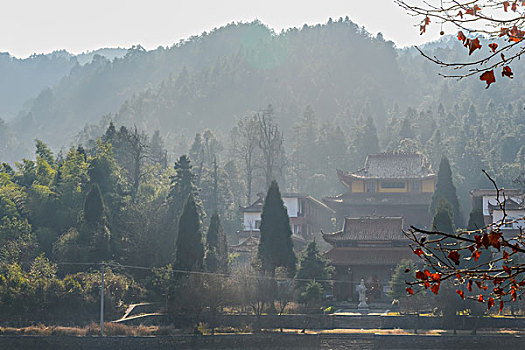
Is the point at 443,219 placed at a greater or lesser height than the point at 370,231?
greater

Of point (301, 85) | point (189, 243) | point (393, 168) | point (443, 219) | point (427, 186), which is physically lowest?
point (189, 243)

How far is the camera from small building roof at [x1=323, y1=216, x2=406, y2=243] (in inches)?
1927

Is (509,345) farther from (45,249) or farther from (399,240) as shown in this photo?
(45,249)

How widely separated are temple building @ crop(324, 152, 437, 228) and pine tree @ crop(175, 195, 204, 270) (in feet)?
82.8

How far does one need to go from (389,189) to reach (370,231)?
16816 mm

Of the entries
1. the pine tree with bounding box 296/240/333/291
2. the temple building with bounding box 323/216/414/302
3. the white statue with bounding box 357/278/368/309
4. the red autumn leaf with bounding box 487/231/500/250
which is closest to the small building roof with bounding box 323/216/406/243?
the temple building with bounding box 323/216/414/302

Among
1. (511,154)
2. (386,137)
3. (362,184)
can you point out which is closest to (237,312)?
(362,184)

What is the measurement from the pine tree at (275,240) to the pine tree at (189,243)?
3.73m

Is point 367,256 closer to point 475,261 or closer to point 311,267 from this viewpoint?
point 311,267

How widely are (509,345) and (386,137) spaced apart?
71.9 metres

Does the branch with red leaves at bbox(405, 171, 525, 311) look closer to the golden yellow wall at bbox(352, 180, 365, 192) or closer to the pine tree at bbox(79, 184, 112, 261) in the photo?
the pine tree at bbox(79, 184, 112, 261)

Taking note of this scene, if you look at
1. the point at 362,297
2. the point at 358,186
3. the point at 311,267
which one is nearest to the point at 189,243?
the point at 311,267

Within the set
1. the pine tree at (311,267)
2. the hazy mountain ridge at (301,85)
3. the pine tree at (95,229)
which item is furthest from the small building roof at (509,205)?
the hazy mountain ridge at (301,85)

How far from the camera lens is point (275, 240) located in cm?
4381
